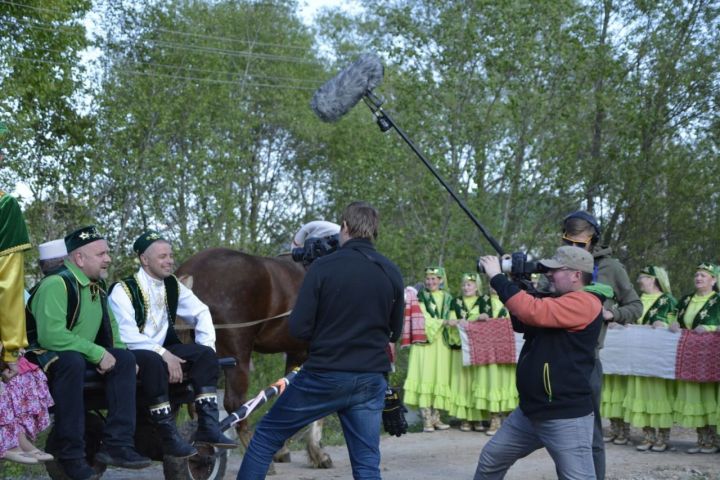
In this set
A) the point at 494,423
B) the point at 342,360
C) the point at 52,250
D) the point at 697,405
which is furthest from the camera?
the point at 494,423

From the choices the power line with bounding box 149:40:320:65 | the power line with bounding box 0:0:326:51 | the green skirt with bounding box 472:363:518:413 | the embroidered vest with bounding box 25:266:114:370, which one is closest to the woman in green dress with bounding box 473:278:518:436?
the green skirt with bounding box 472:363:518:413

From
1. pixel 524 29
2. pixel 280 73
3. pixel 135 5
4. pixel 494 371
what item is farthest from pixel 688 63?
pixel 280 73

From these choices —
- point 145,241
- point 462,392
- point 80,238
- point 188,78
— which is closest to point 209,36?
point 188,78

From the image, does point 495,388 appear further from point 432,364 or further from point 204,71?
point 204,71

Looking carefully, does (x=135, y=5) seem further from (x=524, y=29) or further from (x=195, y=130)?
(x=524, y=29)

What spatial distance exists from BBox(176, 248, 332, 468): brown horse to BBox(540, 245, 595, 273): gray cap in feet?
12.9

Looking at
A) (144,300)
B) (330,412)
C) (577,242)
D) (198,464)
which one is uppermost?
(577,242)

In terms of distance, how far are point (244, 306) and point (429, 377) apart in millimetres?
3817

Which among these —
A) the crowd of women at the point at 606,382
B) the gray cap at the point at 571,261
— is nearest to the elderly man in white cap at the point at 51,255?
the gray cap at the point at 571,261

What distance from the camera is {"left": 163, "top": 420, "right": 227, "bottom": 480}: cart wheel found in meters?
6.77

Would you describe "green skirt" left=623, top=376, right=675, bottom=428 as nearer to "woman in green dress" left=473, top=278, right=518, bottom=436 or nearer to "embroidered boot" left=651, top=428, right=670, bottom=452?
"embroidered boot" left=651, top=428, right=670, bottom=452

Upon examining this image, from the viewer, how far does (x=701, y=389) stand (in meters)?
10.4

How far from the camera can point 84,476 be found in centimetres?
574

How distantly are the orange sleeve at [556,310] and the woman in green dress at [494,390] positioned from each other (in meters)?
6.29
